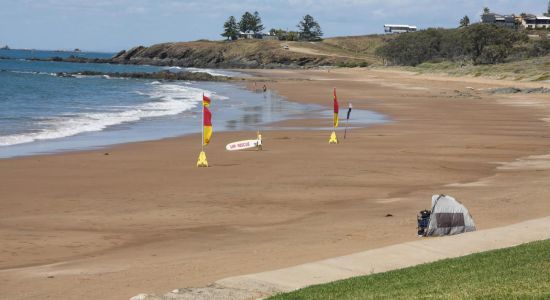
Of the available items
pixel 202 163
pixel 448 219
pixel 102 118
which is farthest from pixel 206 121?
pixel 102 118

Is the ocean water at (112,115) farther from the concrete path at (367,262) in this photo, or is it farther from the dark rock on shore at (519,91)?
the concrete path at (367,262)

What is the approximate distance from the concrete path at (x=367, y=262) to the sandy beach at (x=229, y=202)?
67 cm

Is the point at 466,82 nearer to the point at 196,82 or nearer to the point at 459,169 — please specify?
the point at 196,82

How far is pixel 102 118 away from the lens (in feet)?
135

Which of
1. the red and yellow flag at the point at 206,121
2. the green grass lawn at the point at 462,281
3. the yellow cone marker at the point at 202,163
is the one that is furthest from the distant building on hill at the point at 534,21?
the green grass lawn at the point at 462,281

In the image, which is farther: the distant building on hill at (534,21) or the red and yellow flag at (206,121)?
the distant building on hill at (534,21)

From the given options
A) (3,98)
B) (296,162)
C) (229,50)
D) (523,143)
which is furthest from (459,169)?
(229,50)

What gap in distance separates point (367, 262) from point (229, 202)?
6.09 metres

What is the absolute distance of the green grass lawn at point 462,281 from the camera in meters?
8.81

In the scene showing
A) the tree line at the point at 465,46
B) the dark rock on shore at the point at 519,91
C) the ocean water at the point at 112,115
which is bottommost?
the ocean water at the point at 112,115

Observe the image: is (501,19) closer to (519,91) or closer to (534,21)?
(534,21)

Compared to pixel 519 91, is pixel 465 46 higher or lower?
higher

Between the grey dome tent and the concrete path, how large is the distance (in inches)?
12.9

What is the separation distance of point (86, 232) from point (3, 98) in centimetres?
4395
